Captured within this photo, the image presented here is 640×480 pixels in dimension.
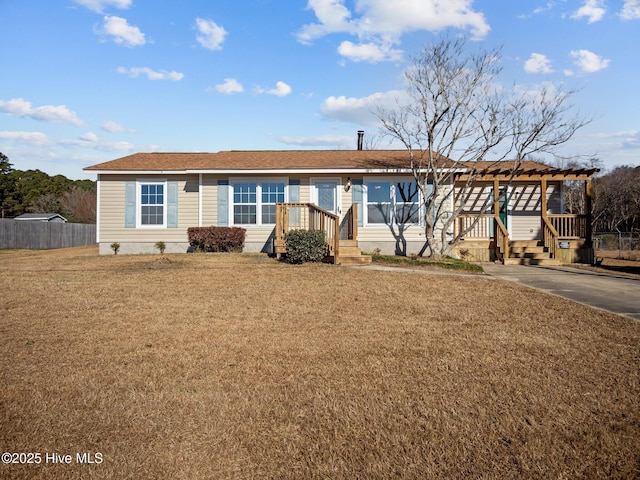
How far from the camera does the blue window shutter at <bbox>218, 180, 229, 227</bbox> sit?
14.5 m

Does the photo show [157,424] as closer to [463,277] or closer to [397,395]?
[397,395]

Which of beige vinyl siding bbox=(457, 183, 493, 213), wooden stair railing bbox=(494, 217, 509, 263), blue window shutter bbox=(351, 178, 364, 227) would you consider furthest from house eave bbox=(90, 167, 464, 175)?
beige vinyl siding bbox=(457, 183, 493, 213)

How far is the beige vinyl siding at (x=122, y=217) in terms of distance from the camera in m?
14.6

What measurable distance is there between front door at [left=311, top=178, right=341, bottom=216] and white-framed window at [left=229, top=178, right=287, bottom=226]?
95 centimetres

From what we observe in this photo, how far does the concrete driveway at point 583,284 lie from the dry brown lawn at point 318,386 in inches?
27.4

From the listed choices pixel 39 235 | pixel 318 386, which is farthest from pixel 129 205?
pixel 39 235

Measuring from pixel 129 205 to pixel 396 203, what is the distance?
8482 mm

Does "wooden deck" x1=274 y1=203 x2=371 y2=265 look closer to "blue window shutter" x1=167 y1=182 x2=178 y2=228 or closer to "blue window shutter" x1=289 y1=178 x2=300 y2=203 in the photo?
"blue window shutter" x1=289 y1=178 x2=300 y2=203

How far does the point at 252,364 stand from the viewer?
4582 millimetres

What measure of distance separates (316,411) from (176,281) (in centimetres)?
609

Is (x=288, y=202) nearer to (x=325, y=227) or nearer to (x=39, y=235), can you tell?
(x=325, y=227)

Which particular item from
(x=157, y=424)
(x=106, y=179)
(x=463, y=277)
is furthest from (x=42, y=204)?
(x=157, y=424)

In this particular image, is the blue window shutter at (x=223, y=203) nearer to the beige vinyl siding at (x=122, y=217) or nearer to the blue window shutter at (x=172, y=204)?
the beige vinyl siding at (x=122, y=217)

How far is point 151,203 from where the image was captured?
14750 millimetres
